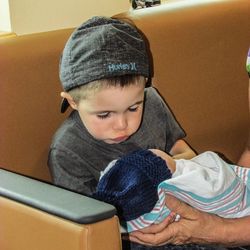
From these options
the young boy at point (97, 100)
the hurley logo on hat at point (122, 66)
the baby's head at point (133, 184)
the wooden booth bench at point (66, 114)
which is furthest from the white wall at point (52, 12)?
the baby's head at point (133, 184)

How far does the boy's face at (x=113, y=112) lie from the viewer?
1.22 meters

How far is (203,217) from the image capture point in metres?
1.29

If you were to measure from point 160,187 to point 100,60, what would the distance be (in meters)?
0.29

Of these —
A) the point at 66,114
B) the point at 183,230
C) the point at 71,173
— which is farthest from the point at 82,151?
the point at 183,230

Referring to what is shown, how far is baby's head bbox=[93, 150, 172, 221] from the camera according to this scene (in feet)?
3.71

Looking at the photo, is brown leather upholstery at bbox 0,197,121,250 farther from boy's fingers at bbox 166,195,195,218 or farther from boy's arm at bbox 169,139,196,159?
boy's arm at bbox 169,139,196,159

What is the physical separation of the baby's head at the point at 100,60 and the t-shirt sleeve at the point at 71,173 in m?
0.13

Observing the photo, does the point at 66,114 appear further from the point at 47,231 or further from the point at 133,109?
the point at 47,231

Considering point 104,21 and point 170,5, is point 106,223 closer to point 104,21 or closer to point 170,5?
point 104,21

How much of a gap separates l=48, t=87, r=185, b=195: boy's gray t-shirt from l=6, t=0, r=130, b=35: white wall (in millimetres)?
386

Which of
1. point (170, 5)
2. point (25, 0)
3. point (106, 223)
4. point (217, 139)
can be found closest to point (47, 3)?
point (25, 0)

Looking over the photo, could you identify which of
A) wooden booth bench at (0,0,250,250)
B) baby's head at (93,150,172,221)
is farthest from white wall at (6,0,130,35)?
baby's head at (93,150,172,221)

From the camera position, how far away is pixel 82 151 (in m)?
1.32

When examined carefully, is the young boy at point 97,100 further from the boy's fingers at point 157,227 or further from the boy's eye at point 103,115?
the boy's fingers at point 157,227
